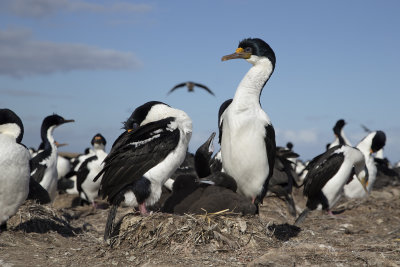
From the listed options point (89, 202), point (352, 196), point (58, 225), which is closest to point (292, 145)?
point (352, 196)

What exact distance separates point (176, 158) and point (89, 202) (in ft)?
26.2

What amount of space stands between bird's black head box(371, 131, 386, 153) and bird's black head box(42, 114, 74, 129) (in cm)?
833

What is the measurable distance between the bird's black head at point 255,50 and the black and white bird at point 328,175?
3806mm

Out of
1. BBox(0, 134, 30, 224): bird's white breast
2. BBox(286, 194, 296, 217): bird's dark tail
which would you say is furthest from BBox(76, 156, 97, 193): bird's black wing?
BBox(0, 134, 30, 224): bird's white breast

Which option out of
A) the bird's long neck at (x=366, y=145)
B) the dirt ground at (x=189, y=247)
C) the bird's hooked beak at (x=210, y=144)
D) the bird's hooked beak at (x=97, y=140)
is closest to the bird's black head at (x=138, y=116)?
the bird's hooked beak at (x=210, y=144)

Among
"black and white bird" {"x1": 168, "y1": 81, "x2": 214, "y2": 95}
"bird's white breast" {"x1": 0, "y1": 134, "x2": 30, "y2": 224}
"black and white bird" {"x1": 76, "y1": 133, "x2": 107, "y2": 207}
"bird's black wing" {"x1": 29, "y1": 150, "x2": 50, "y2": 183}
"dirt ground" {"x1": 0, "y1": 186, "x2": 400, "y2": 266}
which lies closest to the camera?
"dirt ground" {"x1": 0, "y1": 186, "x2": 400, "y2": 266}

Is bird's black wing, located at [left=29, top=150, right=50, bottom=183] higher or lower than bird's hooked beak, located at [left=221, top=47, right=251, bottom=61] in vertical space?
lower

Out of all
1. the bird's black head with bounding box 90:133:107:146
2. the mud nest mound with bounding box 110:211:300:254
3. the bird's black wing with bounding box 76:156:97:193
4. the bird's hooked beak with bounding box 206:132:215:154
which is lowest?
the bird's black wing with bounding box 76:156:97:193

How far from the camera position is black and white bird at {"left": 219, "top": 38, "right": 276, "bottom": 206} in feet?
22.8

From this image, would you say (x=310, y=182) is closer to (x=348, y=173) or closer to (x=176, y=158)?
(x=348, y=173)

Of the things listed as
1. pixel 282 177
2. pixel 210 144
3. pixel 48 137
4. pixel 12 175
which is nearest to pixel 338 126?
pixel 282 177

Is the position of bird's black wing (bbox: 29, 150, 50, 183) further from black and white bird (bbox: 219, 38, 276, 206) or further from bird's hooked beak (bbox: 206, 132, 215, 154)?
black and white bird (bbox: 219, 38, 276, 206)

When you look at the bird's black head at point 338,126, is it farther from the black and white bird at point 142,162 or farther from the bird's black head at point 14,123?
the bird's black head at point 14,123

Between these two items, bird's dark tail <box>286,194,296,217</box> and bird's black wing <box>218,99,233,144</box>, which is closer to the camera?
bird's black wing <box>218,99,233,144</box>
